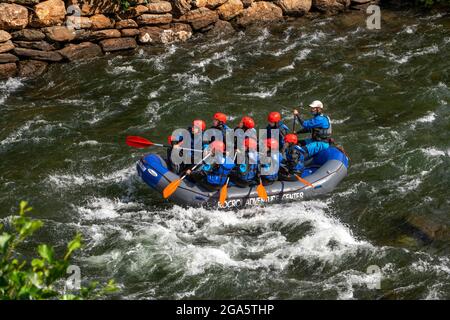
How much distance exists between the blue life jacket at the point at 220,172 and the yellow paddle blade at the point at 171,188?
50cm

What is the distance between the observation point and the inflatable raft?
10422 mm

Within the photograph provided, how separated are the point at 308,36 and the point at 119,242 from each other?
28.7ft

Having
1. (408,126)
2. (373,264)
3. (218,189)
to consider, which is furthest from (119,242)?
(408,126)

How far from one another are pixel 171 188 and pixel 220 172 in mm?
818

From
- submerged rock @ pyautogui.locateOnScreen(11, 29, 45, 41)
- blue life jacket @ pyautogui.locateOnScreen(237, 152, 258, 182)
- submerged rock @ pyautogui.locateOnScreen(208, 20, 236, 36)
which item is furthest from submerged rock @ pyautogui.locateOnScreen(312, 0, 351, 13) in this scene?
blue life jacket @ pyautogui.locateOnScreen(237, 152, 258, 182)

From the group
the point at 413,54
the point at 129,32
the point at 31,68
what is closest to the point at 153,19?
the point at 129,32

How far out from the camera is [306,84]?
14.5m

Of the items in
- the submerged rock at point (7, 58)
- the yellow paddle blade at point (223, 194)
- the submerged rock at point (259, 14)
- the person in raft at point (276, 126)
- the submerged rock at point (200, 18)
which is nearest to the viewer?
the yellow paddle blade at point (223, 194)

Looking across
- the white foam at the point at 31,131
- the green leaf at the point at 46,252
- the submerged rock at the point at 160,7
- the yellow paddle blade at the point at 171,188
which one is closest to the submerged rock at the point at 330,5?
the submerged rock at the point at 160,7

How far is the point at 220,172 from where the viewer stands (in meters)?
10.5

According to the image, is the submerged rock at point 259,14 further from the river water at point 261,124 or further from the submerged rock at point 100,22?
the submerged rock at point 100,22

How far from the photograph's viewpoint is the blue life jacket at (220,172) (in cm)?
1050

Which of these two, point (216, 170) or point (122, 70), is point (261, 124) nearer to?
point (216, 170)

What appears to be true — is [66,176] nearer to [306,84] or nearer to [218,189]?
[218,189]
